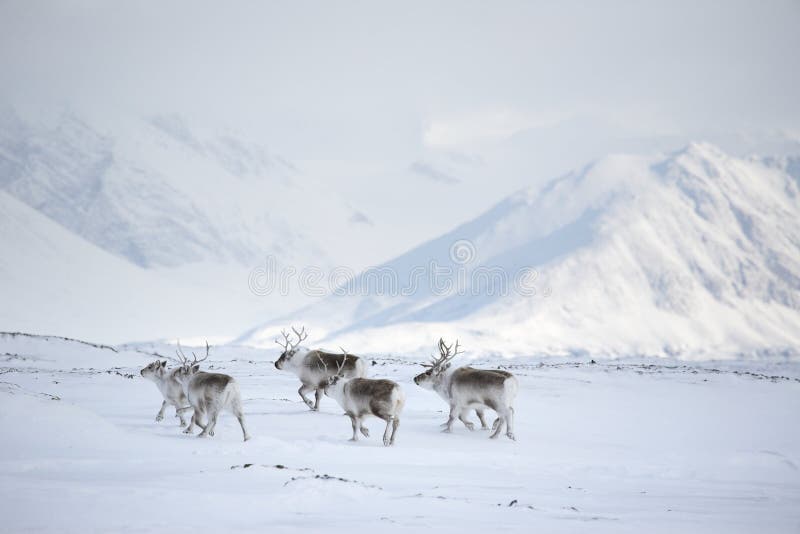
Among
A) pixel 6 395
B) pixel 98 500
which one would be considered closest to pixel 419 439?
pixel 6 395

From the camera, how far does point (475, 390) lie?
20.2 metres

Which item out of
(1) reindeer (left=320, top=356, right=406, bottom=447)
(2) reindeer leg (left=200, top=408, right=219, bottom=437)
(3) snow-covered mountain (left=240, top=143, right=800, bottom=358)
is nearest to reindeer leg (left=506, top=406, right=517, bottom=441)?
(1) reindeer (left=320, top=356, right=406, bottom=447)

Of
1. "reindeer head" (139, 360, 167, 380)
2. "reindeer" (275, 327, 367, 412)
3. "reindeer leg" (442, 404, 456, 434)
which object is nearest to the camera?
"reindeer leg" (442, 404, 456, 434)

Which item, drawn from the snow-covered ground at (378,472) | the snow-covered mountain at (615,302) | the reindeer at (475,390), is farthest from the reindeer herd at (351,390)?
the snow-covered mountain at (615,302)

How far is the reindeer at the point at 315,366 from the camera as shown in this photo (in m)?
22.2

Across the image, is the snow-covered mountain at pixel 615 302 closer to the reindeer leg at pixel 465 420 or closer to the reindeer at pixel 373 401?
the reindeer leg at pixel 465 420

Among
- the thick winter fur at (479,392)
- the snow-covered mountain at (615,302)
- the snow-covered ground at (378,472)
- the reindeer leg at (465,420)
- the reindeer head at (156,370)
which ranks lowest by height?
the snow-covered ground at (378,472)

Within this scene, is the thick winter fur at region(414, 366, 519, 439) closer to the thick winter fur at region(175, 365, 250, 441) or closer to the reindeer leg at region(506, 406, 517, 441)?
the reindeer leg at region(506, 406, 517, 441)

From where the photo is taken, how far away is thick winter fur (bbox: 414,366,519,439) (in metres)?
19.8

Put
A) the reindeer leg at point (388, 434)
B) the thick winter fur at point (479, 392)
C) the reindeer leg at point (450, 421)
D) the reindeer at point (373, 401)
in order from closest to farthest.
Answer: the reindeer leg at point (388, 434) → the reindeer at point (373, 401) → the thick winter fur at point (479, 392) → the reindeer leg at point (450, 421)

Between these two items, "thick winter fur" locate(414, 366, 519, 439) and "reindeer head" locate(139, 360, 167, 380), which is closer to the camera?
"thick winter fur" locate(414, 366, 519, 439)

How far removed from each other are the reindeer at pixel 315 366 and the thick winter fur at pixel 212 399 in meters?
3.84

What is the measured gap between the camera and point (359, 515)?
35.5 feet

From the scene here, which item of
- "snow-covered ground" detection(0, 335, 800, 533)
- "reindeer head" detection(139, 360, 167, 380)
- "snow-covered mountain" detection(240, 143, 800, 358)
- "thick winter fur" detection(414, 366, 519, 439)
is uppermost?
"snow-covered mountain" detection(240, 143, 800, 358)
